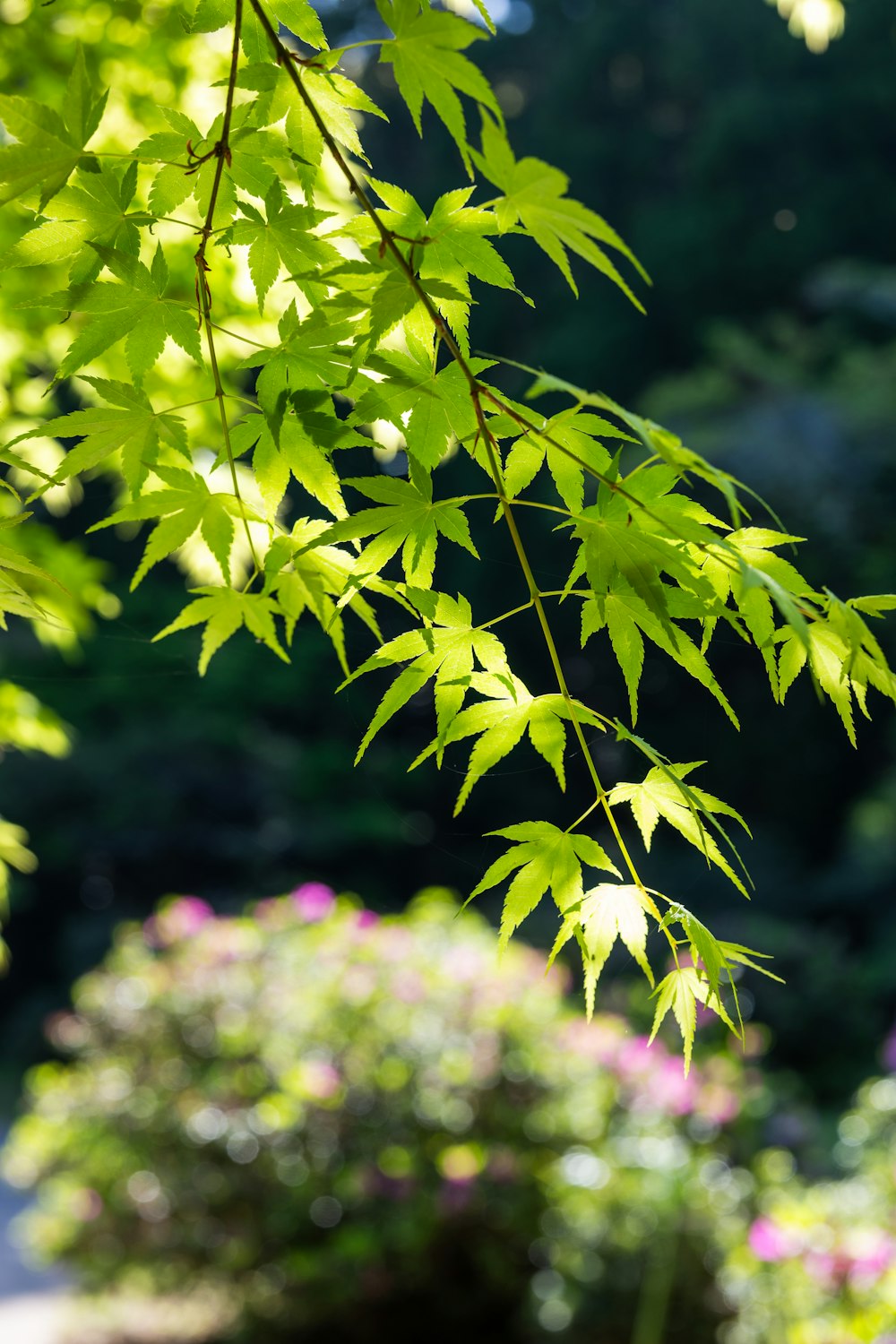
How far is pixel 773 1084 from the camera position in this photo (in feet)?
14.0

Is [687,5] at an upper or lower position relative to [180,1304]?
upper

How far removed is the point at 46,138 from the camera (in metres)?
0.64

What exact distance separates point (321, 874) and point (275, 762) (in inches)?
39.7

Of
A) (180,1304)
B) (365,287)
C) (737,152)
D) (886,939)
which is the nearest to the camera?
(365,287)

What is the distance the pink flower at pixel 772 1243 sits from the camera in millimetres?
2543

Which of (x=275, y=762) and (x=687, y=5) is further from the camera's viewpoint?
(x=687, y=5)

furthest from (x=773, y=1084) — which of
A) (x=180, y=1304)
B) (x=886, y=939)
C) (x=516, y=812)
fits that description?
(x=516, y=812)

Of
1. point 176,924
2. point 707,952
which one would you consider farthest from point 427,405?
point 176,924

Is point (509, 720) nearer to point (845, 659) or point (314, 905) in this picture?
point (845, 659)

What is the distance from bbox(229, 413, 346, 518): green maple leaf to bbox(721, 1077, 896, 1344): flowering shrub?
6.99 feet

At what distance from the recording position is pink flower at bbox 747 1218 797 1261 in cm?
254

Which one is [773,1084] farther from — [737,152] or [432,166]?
[432,166]

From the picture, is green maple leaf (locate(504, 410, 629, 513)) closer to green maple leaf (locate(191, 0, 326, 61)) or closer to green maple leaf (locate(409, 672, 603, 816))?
green maple leaf (locate(409, 672, 603, 816))

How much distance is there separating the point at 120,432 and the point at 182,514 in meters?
0.06
